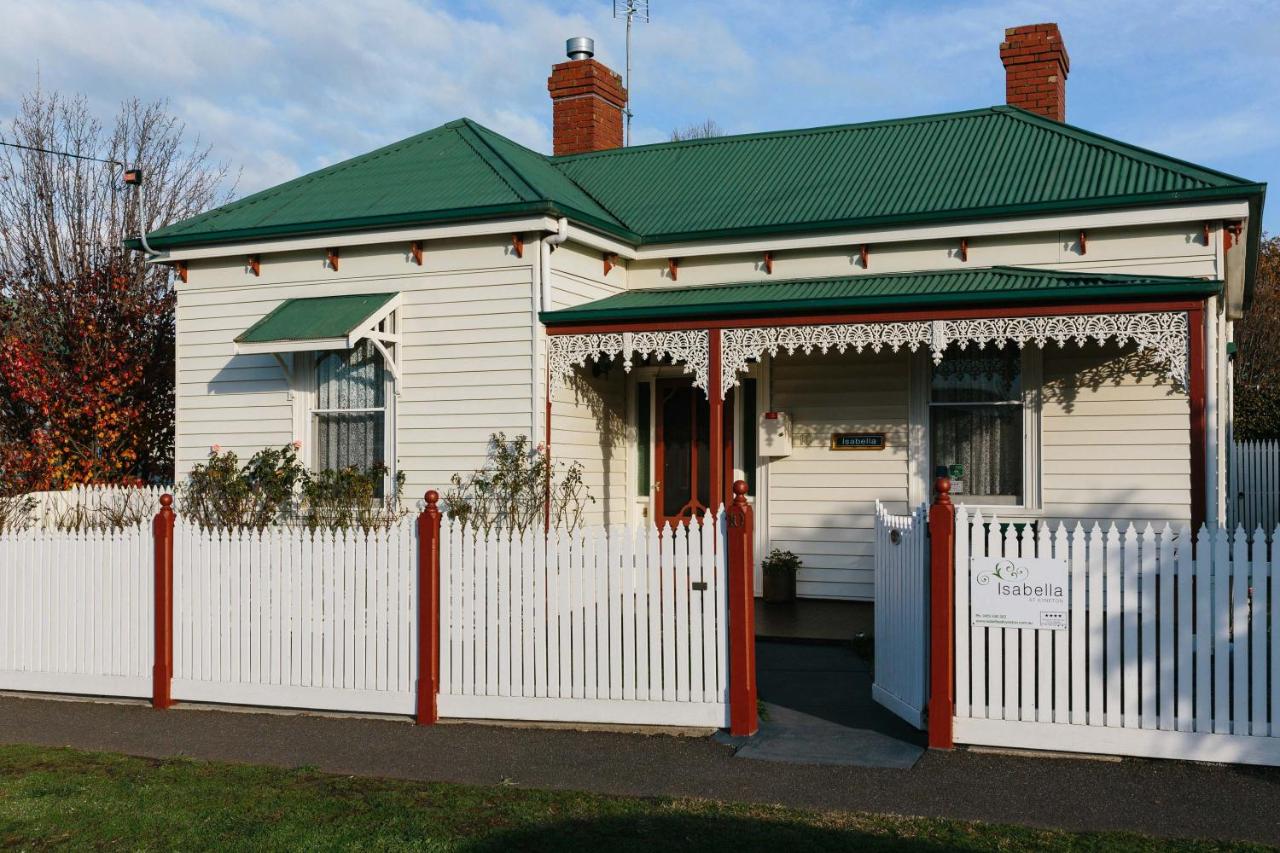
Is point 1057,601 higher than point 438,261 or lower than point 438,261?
lower

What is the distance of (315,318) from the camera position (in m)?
12.8

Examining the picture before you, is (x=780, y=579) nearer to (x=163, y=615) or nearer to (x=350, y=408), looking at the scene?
(x=350, y=408)

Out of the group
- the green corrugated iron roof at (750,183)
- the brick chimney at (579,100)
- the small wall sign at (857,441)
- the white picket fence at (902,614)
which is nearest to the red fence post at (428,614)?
the white picket fence at (902,614)

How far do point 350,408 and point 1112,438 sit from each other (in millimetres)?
7600

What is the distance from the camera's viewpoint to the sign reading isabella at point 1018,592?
7.46 meters

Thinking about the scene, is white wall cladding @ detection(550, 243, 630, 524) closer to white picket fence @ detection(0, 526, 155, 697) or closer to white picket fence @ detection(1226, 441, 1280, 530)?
white picket fence @ detection(0, 526, 155, 697)

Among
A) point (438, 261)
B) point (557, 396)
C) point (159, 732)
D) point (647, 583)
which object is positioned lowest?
point (159, 732)

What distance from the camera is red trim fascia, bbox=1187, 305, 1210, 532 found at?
10.7 meters

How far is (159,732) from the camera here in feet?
28.8

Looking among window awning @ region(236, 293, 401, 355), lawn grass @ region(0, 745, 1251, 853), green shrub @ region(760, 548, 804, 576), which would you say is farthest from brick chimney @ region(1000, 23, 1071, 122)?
lawn grass @ region(0, 745, 1251, 853)

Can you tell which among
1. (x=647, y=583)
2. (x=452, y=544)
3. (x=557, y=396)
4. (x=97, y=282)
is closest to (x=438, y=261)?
(x=557, y=396)

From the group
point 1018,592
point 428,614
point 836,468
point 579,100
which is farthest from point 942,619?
point 579,100

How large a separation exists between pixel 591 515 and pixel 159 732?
5.54 m

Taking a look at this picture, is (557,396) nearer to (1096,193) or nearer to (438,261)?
(438,261)
